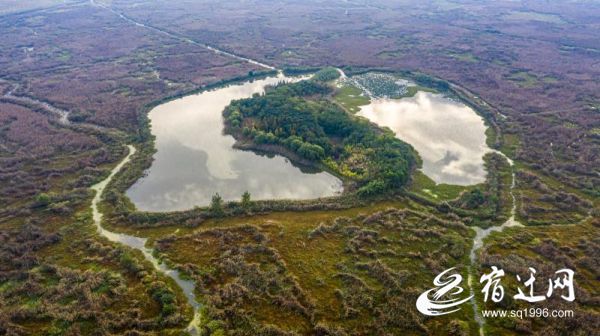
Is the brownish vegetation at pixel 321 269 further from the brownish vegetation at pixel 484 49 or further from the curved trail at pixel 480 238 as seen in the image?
the brownish vegetation at pixel 484 49

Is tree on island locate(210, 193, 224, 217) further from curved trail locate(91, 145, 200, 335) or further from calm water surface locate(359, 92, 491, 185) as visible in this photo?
calm water surface locate(359, 92, 491, 185)

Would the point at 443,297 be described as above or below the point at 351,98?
below

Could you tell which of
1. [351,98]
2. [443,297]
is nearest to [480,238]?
[443,297]

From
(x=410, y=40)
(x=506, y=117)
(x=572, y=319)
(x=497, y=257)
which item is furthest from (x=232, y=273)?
(x=410, y=40)

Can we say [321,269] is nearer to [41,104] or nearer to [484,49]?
[41,104]

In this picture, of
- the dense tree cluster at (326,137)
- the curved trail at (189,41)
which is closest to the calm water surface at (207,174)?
the dense tree cluster at (326,137)

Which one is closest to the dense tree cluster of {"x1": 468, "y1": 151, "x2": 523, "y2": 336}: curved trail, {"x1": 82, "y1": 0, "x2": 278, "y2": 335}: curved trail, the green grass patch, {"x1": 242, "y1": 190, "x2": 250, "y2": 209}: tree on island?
the green grass patch

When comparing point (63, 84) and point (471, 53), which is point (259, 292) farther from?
point (471, 53)

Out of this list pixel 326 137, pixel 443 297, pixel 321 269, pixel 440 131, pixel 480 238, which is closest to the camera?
pixel 443 297
